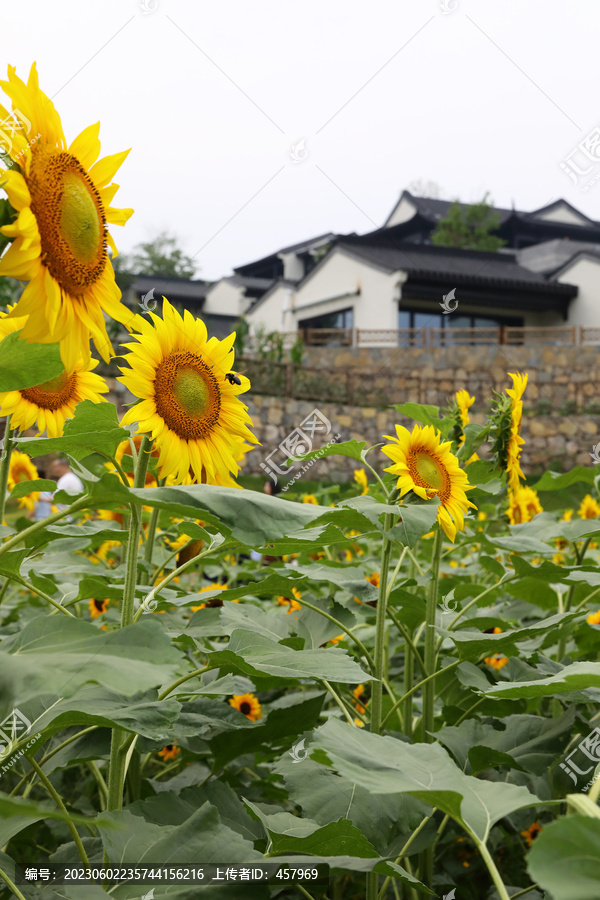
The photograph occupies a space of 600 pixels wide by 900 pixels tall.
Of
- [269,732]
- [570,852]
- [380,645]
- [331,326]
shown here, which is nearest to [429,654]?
[380,645]

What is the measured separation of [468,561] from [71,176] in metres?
2.52

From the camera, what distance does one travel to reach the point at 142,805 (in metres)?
0.89

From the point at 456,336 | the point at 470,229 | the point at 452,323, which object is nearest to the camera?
the point at 456,336

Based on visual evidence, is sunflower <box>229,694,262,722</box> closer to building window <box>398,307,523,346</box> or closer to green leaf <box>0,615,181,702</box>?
green leaf <box>0,615,181,702</box>

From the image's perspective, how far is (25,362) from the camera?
0.67 m

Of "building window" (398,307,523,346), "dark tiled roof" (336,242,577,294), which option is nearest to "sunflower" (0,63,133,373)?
"building window" (398,307,523,346)

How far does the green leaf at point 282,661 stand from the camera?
0.76m

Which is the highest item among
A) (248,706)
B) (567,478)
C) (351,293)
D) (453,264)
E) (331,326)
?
(453,264)

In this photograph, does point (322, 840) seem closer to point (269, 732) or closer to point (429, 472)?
point (269, 732)

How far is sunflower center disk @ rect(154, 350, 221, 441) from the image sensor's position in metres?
0.97

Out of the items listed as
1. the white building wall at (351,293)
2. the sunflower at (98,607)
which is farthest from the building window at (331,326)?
the sunflower at (98,607)

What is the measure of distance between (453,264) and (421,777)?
18395 millimetres

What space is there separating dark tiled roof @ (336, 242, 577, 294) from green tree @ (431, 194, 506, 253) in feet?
4.12

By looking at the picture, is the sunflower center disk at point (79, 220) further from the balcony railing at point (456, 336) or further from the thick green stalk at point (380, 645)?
the balcony railing at point (456, 336)
